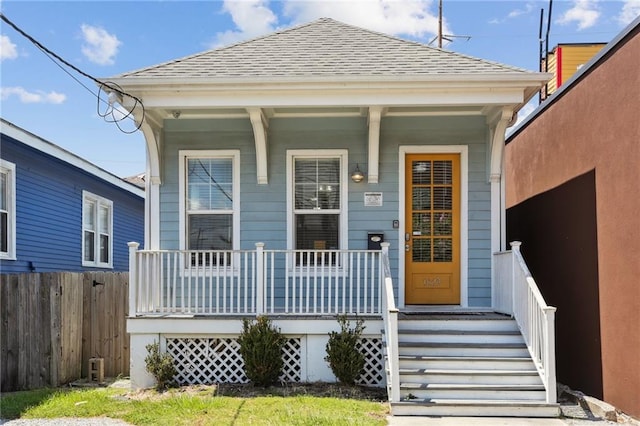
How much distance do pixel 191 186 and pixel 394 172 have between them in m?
2.80

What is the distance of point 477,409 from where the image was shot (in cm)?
468

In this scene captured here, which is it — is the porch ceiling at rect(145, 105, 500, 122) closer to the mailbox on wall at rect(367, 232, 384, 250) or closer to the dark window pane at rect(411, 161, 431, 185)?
the dark window pane at rect(411, 161, 431, 185)

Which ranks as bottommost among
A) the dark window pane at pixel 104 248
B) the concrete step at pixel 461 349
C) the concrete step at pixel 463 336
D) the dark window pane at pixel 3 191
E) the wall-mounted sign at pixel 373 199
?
the concrete step at pixel 461 349

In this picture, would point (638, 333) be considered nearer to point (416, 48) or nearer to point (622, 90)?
point (622, 90)

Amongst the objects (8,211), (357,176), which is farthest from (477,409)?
(8,211)

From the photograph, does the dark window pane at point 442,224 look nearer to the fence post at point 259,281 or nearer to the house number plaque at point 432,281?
the house number plaque at point 432,281

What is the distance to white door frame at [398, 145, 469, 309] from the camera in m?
6.54

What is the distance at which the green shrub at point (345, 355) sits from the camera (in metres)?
5.44

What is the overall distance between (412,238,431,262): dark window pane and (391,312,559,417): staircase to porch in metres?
0.98

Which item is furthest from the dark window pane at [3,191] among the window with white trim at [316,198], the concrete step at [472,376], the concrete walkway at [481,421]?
the concrete walkway at [481,421]

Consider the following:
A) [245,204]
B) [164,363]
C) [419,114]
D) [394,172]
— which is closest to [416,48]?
[419,114]

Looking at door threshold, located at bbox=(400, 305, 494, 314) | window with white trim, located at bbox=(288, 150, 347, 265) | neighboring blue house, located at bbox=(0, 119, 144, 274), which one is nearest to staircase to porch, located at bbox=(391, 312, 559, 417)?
door threshold, located at bbox=(400, 305, 494, 314)

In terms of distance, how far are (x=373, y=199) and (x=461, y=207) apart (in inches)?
47.3

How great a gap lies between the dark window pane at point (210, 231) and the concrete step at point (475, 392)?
312 centimetres
